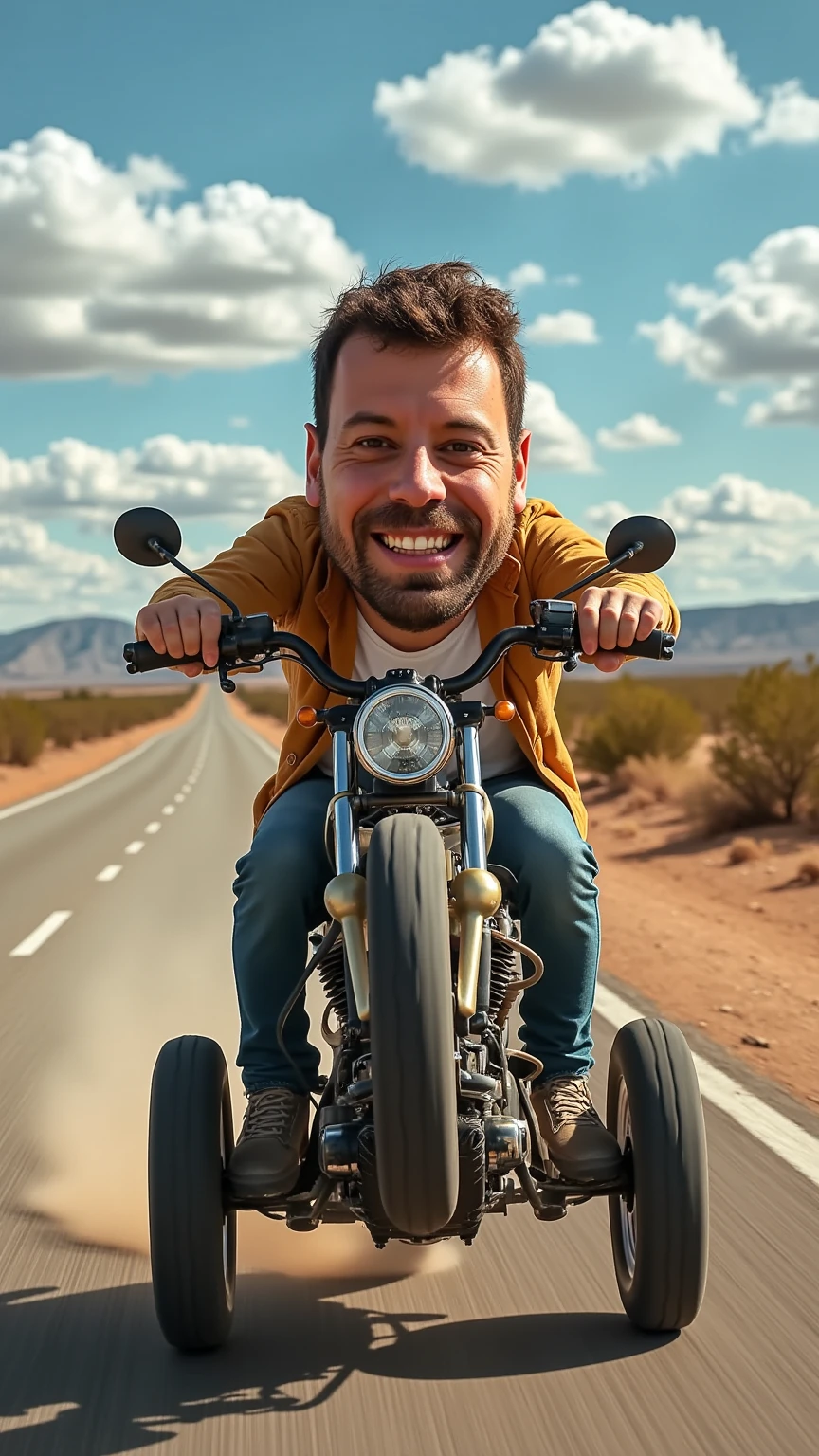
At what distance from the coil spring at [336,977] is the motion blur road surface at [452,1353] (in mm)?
727

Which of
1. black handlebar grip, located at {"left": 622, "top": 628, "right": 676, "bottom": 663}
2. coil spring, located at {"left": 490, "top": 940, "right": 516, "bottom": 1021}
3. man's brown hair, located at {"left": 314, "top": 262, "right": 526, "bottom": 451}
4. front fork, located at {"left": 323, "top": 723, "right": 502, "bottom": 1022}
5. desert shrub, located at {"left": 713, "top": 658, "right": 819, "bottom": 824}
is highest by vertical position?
man's brown hair, located at {"left": 314, "top": 262, "right": 526, "bottom": 451}

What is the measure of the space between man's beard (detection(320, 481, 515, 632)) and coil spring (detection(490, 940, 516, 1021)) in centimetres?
74

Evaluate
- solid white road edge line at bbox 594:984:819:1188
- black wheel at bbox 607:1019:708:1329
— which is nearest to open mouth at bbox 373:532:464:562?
black wheel at bbox 607:1019:708:1329

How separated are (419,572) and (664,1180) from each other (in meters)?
1.38

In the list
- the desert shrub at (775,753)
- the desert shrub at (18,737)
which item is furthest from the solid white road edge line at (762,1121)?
the desert shrub at (18,737)

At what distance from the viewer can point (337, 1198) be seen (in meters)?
3.18

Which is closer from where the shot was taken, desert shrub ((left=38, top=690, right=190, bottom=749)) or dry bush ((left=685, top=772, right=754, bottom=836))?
dry bush ((left=685, top=772, right=754, bottom=836))

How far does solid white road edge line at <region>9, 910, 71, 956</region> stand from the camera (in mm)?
9102

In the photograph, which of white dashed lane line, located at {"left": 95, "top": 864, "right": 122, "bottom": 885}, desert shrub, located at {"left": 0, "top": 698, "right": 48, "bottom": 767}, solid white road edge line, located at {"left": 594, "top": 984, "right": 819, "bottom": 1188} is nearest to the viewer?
solid white road edge line, located at {"left": 594, "top": 984, "right": 819, "bottom": 1188}

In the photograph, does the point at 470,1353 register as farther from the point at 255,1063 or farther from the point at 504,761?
the point at 504,761

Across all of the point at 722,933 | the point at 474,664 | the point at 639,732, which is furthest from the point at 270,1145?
the point at 639,732

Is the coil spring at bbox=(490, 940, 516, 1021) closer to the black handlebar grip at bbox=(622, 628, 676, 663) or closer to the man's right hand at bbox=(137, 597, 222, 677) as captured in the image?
the black handlebar grip at bbox=(622, 628, 676, 663)

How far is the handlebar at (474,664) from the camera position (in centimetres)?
314

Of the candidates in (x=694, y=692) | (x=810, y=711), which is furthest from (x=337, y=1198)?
(x=694, y=692)
